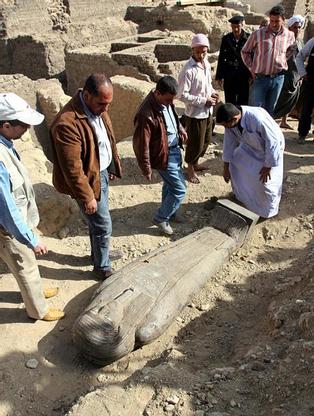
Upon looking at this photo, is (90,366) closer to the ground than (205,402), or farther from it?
closer to the ground

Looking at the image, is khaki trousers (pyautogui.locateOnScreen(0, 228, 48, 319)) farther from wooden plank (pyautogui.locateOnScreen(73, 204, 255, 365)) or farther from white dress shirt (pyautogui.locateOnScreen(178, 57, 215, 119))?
white dress shirt (pyautogui.locateOnScreen(178, 57, 215, 119))

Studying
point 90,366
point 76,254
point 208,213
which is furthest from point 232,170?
point 90,366

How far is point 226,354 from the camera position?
3.61 metres

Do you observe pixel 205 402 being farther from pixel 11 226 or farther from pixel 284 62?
pixel 284 62

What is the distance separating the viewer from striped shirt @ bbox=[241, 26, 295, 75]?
600 cm

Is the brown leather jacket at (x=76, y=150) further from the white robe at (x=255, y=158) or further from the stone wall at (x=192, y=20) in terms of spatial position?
the stone wall at (x=192, y=20)

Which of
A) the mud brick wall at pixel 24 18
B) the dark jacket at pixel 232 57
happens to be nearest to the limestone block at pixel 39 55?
the mud brick wall at pixel 24 18

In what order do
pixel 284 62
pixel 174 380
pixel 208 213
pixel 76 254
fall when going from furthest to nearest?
pixel 284 62 → pixel 208 213 → pixel 76 254 → pixel 174 380

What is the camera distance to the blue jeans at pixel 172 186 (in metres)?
4.84

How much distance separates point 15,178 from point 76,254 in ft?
5.85

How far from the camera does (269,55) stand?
6.02m

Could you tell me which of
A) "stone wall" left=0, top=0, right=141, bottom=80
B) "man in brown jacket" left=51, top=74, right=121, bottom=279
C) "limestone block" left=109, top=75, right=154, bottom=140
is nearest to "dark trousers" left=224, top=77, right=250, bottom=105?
"limestone block" left=109, top=75, right=154, bottom=140

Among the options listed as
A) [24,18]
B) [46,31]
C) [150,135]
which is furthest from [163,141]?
[46,31]

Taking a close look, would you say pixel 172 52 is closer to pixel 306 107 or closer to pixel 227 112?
pixel 306 107
